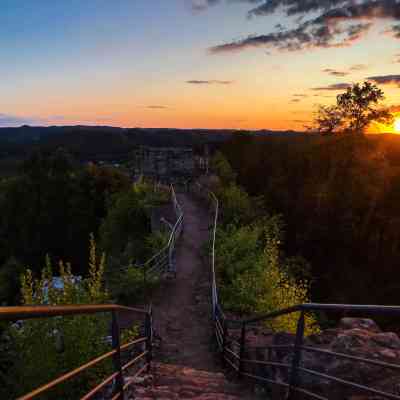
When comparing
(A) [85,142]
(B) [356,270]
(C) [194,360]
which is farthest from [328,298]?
(A) [85,142]

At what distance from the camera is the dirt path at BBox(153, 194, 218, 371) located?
25.3ft

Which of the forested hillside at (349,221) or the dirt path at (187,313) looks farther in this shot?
the forested hillside at (349,221)

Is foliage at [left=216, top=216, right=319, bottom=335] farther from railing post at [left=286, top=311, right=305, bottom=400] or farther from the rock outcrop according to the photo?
railing post at [left=286, top=311, right=305, bottom=400]

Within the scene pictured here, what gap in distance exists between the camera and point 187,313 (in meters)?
9.94

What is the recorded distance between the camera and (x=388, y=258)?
28.2 m

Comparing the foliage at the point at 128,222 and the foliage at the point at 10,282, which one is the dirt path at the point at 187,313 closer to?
the foliage at the point at 128,222

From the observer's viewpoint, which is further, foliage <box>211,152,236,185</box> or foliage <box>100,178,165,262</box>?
foliage <box>211,152,236,185</box>

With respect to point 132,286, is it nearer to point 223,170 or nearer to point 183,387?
point 183,387

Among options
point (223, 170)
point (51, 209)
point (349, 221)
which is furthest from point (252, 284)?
point (51, 209)

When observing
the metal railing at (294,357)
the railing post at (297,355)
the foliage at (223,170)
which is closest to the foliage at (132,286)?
the metal railing at (294,357)

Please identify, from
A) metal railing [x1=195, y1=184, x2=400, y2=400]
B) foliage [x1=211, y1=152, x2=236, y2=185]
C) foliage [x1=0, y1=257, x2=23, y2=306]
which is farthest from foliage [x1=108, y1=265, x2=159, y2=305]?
foliage [x1=0, y1=257, x2=23, y2=306]

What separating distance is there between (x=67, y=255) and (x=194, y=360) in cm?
4161

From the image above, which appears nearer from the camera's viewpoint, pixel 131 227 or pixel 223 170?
pixel 131 227

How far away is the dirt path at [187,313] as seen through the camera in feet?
25.3
